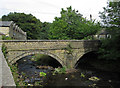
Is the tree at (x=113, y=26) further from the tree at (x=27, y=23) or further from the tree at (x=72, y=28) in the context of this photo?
the tree at (x=27, y=23)

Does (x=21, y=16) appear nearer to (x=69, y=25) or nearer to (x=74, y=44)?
(x=69, y=25)

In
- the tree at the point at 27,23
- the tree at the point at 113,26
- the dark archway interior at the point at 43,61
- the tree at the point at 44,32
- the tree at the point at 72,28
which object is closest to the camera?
the tree at the point at 113,26

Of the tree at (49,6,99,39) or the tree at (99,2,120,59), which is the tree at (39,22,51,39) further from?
the tree at (99,2,120,59)

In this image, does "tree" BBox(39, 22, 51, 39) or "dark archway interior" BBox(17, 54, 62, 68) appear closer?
"dark archway interior" BBox(17, 54, 62, 68)

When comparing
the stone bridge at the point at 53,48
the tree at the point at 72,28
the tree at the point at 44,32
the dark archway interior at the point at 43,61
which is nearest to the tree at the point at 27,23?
the tree at the point at 44,32

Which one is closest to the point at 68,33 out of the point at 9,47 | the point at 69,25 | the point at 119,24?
the point at 69,25

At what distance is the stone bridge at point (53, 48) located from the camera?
13.7 meters

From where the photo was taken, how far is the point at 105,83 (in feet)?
38.3

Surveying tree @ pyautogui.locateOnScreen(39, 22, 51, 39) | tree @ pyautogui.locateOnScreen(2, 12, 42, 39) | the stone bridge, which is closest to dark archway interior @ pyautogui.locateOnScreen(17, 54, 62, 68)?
the stone bridge

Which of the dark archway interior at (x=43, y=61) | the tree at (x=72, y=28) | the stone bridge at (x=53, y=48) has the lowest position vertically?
the dark archway interior at (x=43, y=61)

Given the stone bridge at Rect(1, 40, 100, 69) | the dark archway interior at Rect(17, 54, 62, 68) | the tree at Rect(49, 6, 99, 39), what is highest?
the tree at Rect(49, 6, 99, 39)

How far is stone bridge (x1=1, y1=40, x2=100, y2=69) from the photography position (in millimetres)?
13703

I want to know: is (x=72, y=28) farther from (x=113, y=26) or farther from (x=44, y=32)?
(x=44, y=32)

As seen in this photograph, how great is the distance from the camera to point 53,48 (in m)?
15.3
